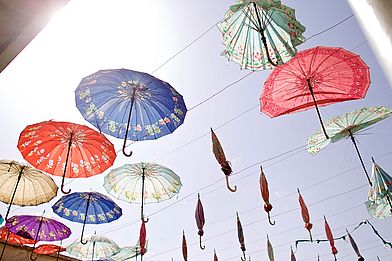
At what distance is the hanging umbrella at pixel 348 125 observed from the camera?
4.86 meters

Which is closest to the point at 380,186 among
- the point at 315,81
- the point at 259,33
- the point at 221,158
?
the point at 315,81

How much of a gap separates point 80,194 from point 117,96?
2.93m

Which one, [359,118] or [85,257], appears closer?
[359,118]

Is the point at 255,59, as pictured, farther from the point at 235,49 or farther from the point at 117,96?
the point at 117,96

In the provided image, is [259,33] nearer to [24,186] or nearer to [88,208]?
[88,208]

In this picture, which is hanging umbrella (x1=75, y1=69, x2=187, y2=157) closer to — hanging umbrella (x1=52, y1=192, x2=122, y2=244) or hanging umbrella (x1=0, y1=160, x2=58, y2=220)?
hanging umbrella (x1=0, y1=160, x2=58, y2=220)

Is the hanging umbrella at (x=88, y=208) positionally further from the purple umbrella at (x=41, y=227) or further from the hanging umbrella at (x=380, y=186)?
the hanging umbrella at (x=380, y=186)

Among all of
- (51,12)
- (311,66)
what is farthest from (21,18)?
(311,66)

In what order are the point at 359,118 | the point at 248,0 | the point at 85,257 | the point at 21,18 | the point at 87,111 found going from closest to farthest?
the point at 21,18 < the point at 248,0 < the point at 87,111 < the point at 359,118 < the point at 85,257

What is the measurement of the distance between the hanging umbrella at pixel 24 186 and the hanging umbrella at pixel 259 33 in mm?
4196

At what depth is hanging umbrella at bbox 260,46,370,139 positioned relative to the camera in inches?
149

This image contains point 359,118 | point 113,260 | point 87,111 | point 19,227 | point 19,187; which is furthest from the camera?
point 113,260

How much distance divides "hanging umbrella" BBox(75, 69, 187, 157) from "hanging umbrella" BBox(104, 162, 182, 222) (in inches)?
52.9

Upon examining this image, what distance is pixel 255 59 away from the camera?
3732 mm
